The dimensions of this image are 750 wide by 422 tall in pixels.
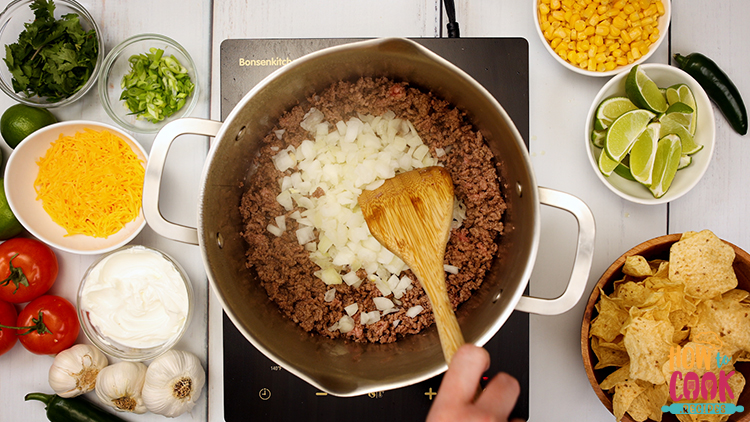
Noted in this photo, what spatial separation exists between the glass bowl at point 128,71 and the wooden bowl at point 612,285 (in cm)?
129

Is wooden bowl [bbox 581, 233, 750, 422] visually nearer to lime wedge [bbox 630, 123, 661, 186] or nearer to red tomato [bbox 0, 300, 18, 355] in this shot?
lime wedge [bbox 630, 123, 661, 186]

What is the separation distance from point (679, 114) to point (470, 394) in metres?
1.05

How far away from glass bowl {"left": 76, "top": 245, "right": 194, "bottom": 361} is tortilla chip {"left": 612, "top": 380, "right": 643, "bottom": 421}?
1.18 m

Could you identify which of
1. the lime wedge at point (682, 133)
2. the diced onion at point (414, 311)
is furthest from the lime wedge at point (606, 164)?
the diced onion at point (414, 311)

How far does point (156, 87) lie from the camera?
1.34 meters

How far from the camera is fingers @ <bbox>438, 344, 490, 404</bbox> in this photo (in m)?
0.74

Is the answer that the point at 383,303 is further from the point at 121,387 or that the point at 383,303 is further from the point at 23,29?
the point at 23,29

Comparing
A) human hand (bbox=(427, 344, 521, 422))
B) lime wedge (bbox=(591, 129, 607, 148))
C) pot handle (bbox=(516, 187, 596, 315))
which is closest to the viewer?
human hand (bbox=(427, 344, 521, 422))

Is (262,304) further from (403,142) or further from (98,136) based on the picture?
(98,136)

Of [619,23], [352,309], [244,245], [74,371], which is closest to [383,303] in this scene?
[352,309]

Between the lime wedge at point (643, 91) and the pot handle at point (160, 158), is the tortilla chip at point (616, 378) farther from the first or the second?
the pot handle at point (160, 158)

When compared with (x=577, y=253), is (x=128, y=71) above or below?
above

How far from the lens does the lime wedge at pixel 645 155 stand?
1237 mm

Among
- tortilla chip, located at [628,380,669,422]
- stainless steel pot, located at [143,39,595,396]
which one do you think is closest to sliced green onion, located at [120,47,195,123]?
stainless steel pot, located at [143,39,595,396]
